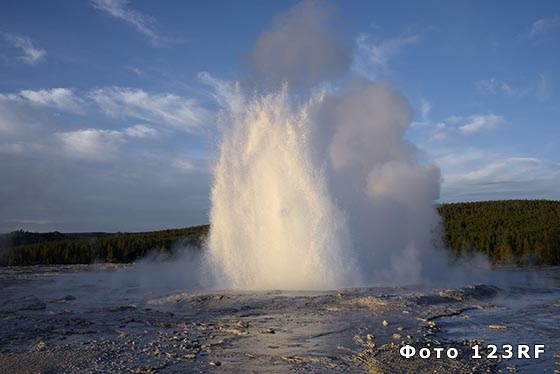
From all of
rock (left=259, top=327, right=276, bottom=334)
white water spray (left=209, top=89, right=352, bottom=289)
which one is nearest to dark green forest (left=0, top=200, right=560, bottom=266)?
white water spray (left=209, top=89, right=352, bottom=289)

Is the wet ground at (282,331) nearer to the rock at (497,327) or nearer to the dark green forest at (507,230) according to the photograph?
the rock at (497,327)

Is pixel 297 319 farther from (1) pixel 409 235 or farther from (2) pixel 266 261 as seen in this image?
(1) pixel 409 235

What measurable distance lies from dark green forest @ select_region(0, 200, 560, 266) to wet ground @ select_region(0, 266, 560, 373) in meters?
37.5

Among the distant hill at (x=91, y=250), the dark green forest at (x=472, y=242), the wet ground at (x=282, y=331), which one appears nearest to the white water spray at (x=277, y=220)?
the wet ground at (x=282, y=331)

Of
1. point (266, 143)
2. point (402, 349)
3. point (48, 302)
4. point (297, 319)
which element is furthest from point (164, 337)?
point (266, 143)

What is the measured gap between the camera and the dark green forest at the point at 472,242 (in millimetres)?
52125

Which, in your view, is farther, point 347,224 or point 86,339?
point 347,224

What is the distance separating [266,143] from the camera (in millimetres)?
21500

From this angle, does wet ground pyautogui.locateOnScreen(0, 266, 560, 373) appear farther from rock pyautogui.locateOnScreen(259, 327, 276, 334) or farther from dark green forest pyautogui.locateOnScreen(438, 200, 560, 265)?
dark green forest pyautogui.locateOnScreen(438, 200, 560, 265)

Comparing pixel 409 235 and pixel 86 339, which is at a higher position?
pixel 409 235

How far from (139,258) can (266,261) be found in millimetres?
51355

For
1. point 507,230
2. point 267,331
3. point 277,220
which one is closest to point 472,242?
point 507,230

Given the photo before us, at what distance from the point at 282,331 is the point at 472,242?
175ft

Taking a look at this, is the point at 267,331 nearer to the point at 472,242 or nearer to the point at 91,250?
the point at 472,242
